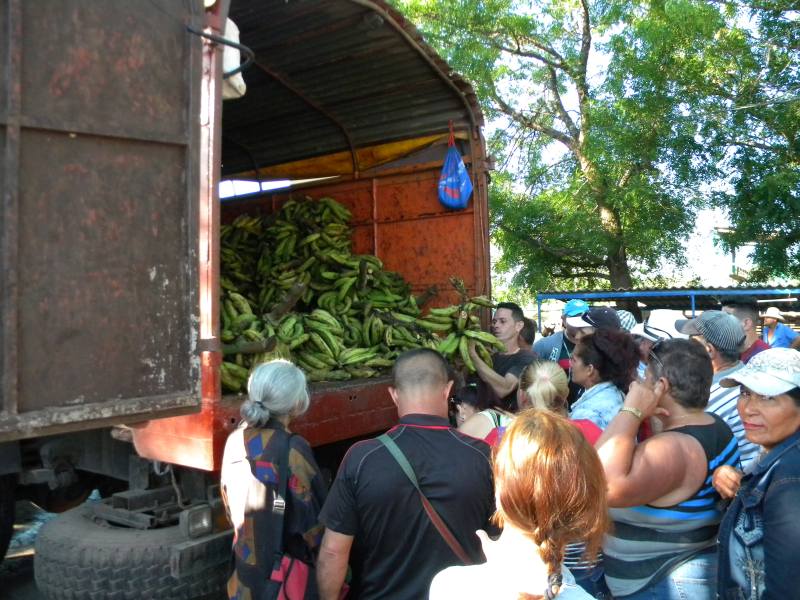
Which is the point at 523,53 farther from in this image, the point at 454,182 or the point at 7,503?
the point at 7,503

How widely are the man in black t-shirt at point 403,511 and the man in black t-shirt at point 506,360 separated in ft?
7.17

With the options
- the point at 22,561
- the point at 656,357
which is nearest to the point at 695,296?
the point at 656,357

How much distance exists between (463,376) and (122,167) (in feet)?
9.71

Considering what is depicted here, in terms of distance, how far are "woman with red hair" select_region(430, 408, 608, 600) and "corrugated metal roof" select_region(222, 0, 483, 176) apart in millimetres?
3787

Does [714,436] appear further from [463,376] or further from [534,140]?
[534,140]

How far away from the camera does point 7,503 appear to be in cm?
446

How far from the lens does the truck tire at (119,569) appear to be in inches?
123

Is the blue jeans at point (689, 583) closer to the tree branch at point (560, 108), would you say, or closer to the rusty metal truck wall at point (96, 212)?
the rusty metal truck wall at point (96, 212)

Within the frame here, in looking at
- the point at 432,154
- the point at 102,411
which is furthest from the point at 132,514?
the point at 432,154

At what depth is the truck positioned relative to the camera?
2221 mm

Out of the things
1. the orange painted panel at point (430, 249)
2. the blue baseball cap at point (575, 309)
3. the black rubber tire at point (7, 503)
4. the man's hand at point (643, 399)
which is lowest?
the black rubber tire at point (7, 503)

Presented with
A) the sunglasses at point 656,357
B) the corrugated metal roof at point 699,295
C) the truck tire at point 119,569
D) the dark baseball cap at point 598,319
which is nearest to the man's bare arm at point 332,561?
the truck tire at point 119,569

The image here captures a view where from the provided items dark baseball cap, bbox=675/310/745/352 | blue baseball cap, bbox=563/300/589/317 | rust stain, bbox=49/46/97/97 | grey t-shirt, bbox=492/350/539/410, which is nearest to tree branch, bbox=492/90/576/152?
blue baseball cap, bbox=563/300/589/317

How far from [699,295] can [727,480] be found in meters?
10.2
